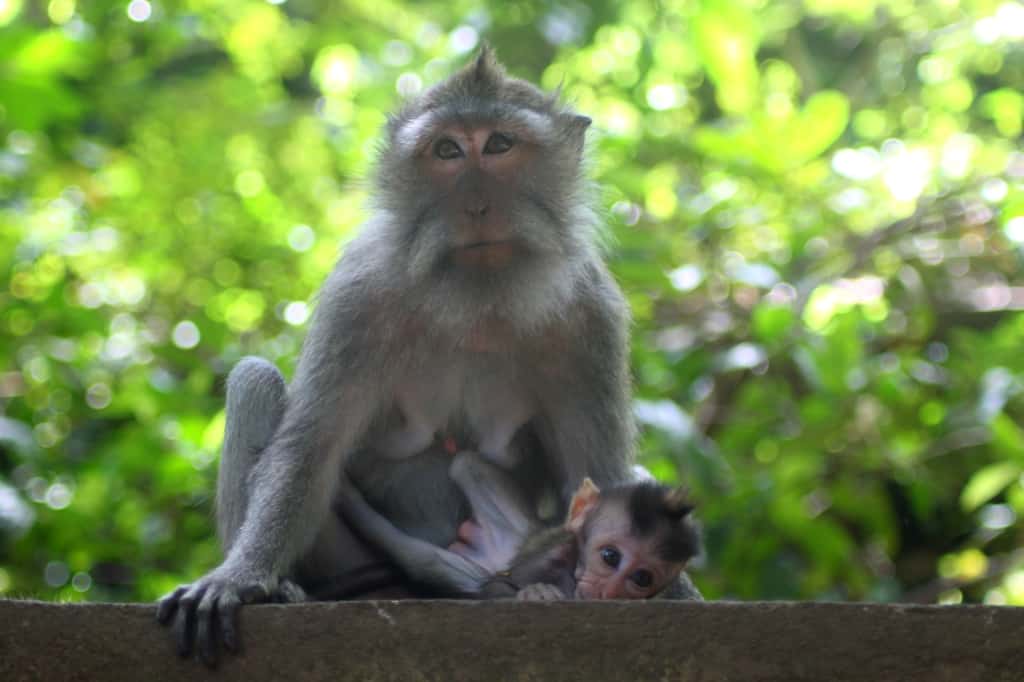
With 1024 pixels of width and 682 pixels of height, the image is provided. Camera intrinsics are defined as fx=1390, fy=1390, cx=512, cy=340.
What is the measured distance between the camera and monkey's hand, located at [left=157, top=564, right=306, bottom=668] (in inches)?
113

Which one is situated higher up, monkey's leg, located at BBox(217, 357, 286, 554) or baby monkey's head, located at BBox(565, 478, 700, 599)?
monkey's leg, located at BBox(217, 357, 286, 554)

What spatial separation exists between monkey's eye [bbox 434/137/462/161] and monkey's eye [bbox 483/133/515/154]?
0.08 meters

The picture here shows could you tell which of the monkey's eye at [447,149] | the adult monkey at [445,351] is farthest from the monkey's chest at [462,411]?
the monkey's eye at [447,149]

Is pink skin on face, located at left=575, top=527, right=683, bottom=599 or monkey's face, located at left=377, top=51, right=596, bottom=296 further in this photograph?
monkey's face, located at left=377, top=51, right=596, bottom=296

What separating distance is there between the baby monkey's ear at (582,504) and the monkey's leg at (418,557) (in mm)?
271

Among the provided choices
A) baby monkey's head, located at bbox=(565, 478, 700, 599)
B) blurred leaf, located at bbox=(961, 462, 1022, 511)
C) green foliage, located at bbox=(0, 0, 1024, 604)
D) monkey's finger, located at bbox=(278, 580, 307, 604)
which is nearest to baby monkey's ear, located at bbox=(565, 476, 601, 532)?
baby monkey's head, located at bbox=(565, 478, 700, 599)

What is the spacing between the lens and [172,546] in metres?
5.81

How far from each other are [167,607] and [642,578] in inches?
46.2

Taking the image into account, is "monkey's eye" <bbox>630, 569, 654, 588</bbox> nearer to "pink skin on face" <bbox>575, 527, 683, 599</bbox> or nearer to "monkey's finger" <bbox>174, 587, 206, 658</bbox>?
"pink skin on face" <bbox>575, 527, 683, 599</bbox>

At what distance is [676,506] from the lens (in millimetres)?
3547

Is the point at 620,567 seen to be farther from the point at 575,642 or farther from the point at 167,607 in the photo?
the point at 167,607

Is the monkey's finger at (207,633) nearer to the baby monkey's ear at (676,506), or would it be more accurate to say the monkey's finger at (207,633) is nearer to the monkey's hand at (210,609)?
the monkey's hand at (210,609)

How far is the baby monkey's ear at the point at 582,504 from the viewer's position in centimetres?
356

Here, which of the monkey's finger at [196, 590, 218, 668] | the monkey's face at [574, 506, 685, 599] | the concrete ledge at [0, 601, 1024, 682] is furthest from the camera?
the monkey's face at [574, 506, 685, 599]
